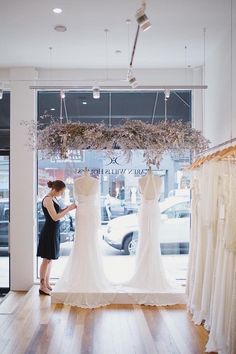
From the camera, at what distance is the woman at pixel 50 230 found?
5598 mm

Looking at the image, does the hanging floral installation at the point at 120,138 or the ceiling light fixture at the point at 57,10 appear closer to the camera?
the ceiling light fixture at the point at 57,10

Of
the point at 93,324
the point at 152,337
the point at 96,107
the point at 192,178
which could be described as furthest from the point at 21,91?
the point at 152,337

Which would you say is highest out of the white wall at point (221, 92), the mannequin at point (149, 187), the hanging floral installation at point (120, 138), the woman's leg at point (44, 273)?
the white wall at point (221, 92)

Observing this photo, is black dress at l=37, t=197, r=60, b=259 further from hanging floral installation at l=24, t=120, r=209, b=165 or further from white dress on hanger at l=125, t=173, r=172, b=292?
white dress on hanger at l=125, t=173, r=172, b=292

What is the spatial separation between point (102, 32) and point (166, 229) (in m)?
3.34

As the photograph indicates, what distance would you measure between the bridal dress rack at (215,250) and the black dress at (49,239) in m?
2.00

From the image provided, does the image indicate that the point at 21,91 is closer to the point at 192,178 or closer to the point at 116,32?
the point at 116,32

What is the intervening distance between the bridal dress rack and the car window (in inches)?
68.4

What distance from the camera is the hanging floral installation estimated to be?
530cm

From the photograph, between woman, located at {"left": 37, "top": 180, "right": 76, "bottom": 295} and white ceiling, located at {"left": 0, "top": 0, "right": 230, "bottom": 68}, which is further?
woman, located at {"left": 37, "top": 180, "right": 76, "bottom": 295}

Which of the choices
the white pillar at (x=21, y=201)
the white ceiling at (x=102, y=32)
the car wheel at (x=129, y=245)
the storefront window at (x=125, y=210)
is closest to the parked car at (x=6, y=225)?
the storefront window at (x=125, y=210)

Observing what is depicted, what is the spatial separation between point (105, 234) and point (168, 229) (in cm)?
107

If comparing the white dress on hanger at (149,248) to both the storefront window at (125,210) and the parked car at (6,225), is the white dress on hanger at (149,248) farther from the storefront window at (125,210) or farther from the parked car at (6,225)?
the parked car at (6,225)

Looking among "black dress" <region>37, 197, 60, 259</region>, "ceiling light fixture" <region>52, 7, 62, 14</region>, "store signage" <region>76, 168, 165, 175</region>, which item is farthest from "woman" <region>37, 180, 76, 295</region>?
"ceiling light fixture" <region>52, 7, 62, 14</region>
